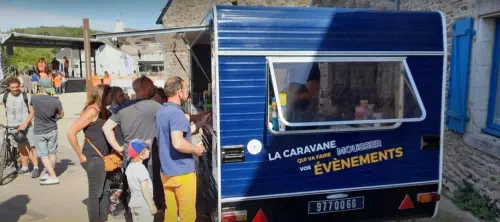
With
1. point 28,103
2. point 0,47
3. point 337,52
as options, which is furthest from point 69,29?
point 337,52

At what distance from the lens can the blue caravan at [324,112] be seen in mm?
3119

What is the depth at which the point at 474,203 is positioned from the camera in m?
4.95

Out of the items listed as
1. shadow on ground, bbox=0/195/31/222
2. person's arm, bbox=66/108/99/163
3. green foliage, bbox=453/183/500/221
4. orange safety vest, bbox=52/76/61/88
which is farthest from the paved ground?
orange safety vest, bbox=52/76/61/88

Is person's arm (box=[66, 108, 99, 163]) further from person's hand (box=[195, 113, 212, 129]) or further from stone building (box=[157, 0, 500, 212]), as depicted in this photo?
stone building (box=[157, 0, 500, 212])

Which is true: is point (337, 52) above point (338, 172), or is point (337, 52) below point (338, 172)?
above

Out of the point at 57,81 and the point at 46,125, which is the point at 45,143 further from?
the point at 57,81

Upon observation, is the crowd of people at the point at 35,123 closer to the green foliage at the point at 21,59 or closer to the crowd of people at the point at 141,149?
the crowd of people at the point at 141,149

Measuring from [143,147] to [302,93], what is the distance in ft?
5.50

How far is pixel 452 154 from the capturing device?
5.67 m

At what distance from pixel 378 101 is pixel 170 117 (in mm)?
2016

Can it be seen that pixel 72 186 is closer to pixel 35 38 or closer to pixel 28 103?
pixel 28 103

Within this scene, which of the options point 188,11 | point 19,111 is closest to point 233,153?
point 19,111

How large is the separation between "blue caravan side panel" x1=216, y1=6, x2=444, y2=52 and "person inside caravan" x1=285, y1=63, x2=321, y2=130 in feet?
0.68

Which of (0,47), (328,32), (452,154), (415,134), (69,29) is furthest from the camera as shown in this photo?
(69,29)
